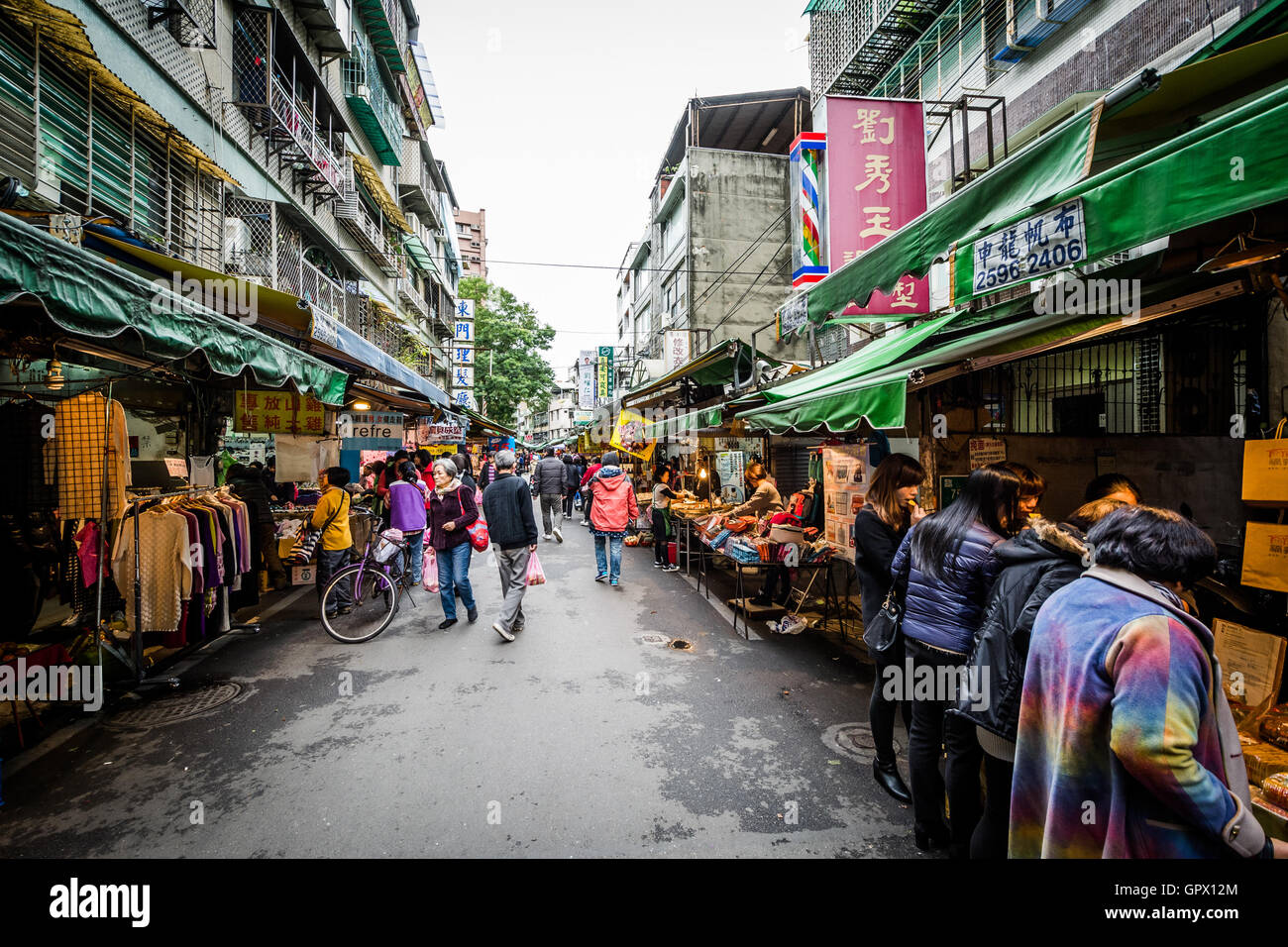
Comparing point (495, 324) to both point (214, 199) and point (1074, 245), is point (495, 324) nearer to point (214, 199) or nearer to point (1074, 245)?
point (214, 199)

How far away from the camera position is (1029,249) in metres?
2.77

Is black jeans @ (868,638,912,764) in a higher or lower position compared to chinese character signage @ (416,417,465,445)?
lower

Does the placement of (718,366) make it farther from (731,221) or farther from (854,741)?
(731,221)

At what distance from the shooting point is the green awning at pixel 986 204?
2.70 meters

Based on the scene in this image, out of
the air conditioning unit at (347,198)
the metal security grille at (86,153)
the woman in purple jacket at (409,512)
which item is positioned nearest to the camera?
the metal security grille at (86,153)

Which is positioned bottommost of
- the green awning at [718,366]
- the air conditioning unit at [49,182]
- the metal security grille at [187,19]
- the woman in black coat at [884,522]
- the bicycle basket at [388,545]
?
the bicycle basket at [388,545]

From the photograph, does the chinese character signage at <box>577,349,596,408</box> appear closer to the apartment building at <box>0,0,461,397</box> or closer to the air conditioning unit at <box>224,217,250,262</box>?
the apartment building at <box>0,0,461,397</box>

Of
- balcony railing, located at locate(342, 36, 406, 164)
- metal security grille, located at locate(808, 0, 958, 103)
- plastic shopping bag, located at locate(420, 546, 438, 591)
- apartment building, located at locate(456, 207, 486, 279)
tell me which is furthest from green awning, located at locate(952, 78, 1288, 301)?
apartment building, located at locate(456, 207, 486, 279)

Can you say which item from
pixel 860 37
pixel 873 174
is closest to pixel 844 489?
pixel 873 174

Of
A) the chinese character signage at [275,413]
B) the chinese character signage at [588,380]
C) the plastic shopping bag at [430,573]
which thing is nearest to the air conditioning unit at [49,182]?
the chinese character signage at [275,413]

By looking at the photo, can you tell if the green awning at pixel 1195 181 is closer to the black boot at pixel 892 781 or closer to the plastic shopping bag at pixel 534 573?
the black boot at pixel 892 781

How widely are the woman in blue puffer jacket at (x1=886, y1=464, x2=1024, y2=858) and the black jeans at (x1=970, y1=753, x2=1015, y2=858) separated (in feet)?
0.78

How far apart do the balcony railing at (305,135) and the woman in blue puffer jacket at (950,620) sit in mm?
15533

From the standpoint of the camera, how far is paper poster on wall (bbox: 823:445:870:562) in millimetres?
6262
